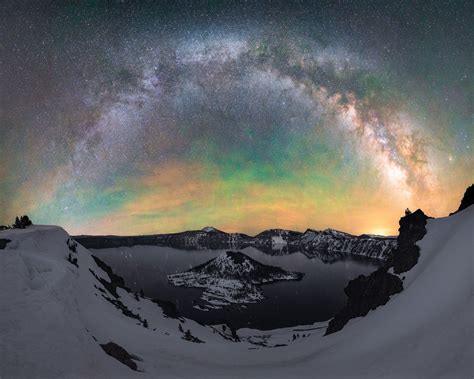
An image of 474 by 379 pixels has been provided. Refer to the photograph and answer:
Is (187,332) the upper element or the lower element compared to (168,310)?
lower

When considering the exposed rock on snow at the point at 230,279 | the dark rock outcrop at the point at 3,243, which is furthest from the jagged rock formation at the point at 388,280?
the exposed rock on snow at the point at 230,279

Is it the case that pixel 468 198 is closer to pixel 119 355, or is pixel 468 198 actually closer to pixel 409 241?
pixel 409 241

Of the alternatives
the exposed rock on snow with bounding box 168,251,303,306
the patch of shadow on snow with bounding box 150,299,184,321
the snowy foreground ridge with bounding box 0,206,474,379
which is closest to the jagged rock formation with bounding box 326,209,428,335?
the snowy foreground ridge with bounding box 0,206,474,379

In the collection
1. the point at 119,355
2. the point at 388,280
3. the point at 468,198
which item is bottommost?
the point at 119,355

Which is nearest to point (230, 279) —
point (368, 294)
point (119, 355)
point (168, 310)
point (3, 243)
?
point (168, 310)

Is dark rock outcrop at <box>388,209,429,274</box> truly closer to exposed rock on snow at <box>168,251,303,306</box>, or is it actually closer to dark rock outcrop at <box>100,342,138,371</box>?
dark rock outcrop at <box>100,342,138,371</box>

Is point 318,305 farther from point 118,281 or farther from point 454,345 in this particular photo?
point 454,345

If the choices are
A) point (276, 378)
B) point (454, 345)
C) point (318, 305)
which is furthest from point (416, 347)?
point (318, 305)
